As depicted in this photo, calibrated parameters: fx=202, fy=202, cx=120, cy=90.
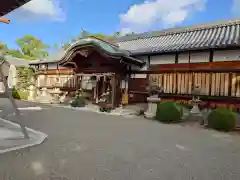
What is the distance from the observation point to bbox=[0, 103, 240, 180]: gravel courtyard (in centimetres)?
310

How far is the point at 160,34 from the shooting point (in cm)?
1485

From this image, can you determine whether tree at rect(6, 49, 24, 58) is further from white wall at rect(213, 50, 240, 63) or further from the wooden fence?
white wall at rect(213, 50, 240, 63)

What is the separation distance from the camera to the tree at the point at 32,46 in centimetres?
3984

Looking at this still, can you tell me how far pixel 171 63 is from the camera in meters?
11.4

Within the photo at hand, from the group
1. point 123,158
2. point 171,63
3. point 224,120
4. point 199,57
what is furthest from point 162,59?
point 123,158

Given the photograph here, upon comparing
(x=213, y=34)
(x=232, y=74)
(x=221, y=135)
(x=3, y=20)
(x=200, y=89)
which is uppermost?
(x=213, y=34)

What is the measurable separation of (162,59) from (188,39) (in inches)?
87.2

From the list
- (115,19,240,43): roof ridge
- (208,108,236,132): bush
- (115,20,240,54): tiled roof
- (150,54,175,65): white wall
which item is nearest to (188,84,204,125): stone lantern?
(208,108,236,132): bush

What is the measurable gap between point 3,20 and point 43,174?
10.4ft

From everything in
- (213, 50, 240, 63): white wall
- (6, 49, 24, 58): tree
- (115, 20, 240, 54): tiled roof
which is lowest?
(213, 50, 240, 63): white wall

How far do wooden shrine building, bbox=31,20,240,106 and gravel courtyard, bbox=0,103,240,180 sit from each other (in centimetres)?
460

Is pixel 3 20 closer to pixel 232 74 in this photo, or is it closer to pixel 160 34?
pixel 232 74

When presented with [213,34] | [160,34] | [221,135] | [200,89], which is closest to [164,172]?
[221,135]

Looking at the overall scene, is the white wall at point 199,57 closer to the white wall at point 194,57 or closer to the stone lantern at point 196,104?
the white wall at point 194,57
